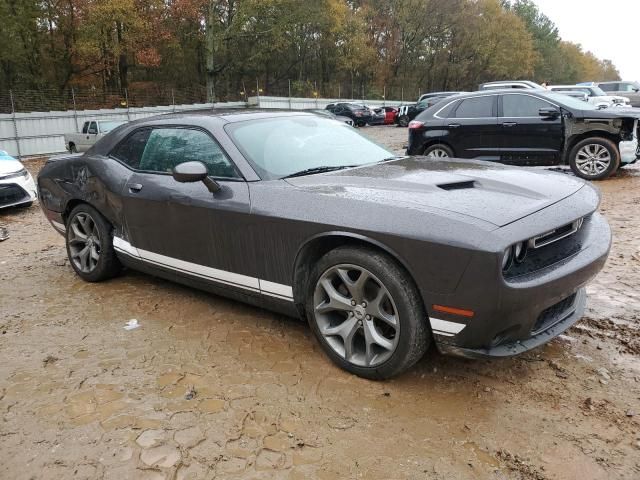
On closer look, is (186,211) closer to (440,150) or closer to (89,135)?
(440,150)

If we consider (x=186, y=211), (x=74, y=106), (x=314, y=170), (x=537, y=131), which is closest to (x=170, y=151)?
(x=186, y=211)

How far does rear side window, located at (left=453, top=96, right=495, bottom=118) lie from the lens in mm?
8812

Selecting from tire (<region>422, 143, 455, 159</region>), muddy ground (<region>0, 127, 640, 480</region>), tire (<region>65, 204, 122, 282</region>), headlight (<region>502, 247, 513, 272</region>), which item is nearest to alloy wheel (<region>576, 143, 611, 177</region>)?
tire (<region>422, 143, 455, 159</region>)

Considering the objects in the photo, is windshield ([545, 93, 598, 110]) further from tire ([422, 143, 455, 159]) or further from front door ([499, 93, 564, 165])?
tire ([422, 143, 455, 159])

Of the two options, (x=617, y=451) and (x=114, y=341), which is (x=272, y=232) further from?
(x=617, y=451)

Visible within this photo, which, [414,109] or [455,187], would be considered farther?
[414,109]

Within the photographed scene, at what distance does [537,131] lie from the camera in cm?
843

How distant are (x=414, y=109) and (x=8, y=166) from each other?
19469mm

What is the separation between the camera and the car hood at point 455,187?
2551 mm

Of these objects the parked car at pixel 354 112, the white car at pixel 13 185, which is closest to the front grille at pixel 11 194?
the white car at pixel 13 185

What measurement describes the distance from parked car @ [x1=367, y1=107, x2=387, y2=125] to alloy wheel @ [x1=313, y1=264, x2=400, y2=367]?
87.0 ft

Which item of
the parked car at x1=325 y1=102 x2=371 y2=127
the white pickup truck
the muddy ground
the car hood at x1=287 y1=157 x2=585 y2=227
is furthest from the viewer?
the parked car at x1=325 y1=102 x2=371 y2=127

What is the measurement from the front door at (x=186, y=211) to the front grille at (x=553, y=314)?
165 cm

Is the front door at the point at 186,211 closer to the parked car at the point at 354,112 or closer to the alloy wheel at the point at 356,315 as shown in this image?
the alloy wheel at the point at 356,315
